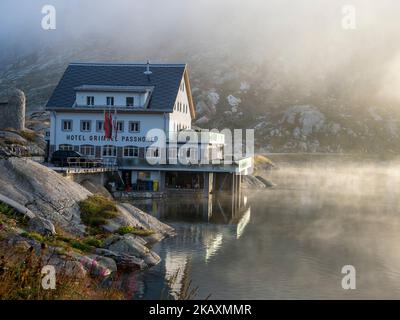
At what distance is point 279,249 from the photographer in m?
42.8

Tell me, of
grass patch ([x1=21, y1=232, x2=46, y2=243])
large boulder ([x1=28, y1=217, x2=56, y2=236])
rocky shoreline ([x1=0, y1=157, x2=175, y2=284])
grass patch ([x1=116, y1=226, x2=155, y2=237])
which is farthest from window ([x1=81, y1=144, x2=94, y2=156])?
grass patch ([x1=21, y1=232, x2=46, y2=243])

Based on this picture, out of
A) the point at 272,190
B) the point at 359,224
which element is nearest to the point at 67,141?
the point at 272,190

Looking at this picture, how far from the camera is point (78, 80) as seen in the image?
3366 inches

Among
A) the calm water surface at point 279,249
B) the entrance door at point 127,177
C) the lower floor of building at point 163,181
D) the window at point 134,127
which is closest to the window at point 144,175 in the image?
the lower floor of building at point 163,181

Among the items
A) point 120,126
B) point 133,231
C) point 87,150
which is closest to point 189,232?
point 133,231

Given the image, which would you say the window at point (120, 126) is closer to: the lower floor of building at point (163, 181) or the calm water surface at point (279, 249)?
the lower floor of building at point (163, 181)

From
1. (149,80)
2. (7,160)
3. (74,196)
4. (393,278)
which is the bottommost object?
(393,278)

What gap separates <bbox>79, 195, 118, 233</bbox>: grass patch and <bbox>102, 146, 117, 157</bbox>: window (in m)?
32.5

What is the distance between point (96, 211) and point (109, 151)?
119ft

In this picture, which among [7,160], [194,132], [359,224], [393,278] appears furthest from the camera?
[194,132]

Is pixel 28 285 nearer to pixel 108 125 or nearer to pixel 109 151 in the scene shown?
pixel 108 125
